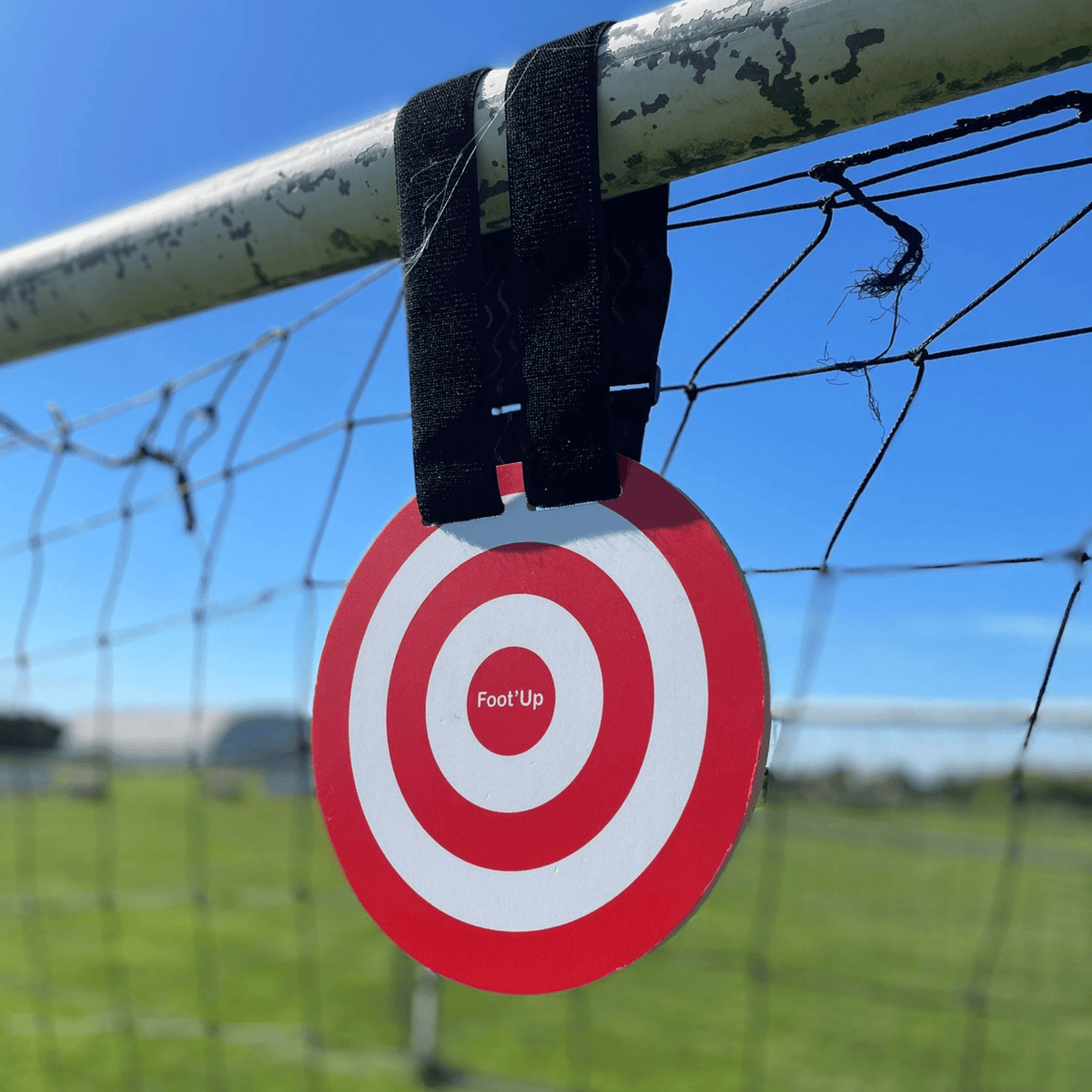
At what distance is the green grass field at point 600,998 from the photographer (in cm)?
373

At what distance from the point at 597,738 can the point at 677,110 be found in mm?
335

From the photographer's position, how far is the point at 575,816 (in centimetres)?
43

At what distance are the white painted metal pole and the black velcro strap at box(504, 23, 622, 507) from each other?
0.03 meters

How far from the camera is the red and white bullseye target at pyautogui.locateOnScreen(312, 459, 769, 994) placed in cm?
41

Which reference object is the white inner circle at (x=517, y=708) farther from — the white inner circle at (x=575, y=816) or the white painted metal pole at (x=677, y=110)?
the white painted metal pole at (x=677, y=110)

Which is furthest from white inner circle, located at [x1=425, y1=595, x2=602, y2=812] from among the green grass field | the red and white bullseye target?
the green grass field

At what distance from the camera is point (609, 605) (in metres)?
0.44

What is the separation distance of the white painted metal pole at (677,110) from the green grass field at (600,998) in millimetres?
1212

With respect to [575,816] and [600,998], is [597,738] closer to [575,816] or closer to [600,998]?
[575,816]

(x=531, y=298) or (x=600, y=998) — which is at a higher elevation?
(x=531, y=298)

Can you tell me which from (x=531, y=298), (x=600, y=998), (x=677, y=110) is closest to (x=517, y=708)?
(x=531, y=298)

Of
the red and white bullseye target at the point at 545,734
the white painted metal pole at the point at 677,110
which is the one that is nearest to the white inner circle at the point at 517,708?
the red and white bullseye target at the point at 545,734

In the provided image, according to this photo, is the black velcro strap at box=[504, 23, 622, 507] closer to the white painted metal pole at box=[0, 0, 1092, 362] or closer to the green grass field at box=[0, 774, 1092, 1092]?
the white painted metal pole at box=[0, 0, 1092, 362]

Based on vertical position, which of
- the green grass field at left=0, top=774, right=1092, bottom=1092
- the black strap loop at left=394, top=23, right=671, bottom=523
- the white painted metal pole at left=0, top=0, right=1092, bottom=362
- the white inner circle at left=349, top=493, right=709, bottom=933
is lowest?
the green grass field at left=0, top=774, right=1092, bottom=1092
